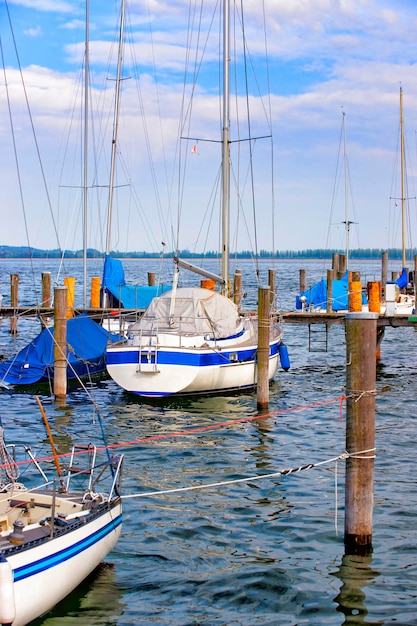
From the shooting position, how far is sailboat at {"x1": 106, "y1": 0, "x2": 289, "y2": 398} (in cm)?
2220

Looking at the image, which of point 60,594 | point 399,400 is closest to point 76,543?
point 60,594

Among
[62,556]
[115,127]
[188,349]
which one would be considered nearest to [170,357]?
[188,349]

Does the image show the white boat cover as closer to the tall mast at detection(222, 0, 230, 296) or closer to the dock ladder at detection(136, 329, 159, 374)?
the dock ladder at detection(136, 329, 159, 374)

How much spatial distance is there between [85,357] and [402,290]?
21.1 meters

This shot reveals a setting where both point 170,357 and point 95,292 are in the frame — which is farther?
point 95,292

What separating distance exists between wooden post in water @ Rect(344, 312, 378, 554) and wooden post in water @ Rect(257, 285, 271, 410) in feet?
33.4

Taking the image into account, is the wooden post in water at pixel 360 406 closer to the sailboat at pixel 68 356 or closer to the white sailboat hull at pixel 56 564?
the white sailboat hull at pixel 56 564

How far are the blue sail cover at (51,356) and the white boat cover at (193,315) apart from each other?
1.40 m

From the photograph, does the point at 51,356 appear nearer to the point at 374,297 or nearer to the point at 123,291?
the point at 123,291

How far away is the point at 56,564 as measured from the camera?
945cm

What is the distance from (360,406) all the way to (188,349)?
11.9 metres

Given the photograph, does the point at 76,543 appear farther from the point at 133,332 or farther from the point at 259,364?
the point at 133,332

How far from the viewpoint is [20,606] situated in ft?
29.0

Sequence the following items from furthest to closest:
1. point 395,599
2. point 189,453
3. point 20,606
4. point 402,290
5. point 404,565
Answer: point 402,290, point 189,453, point 404,565, point 395,599, point 20,606
